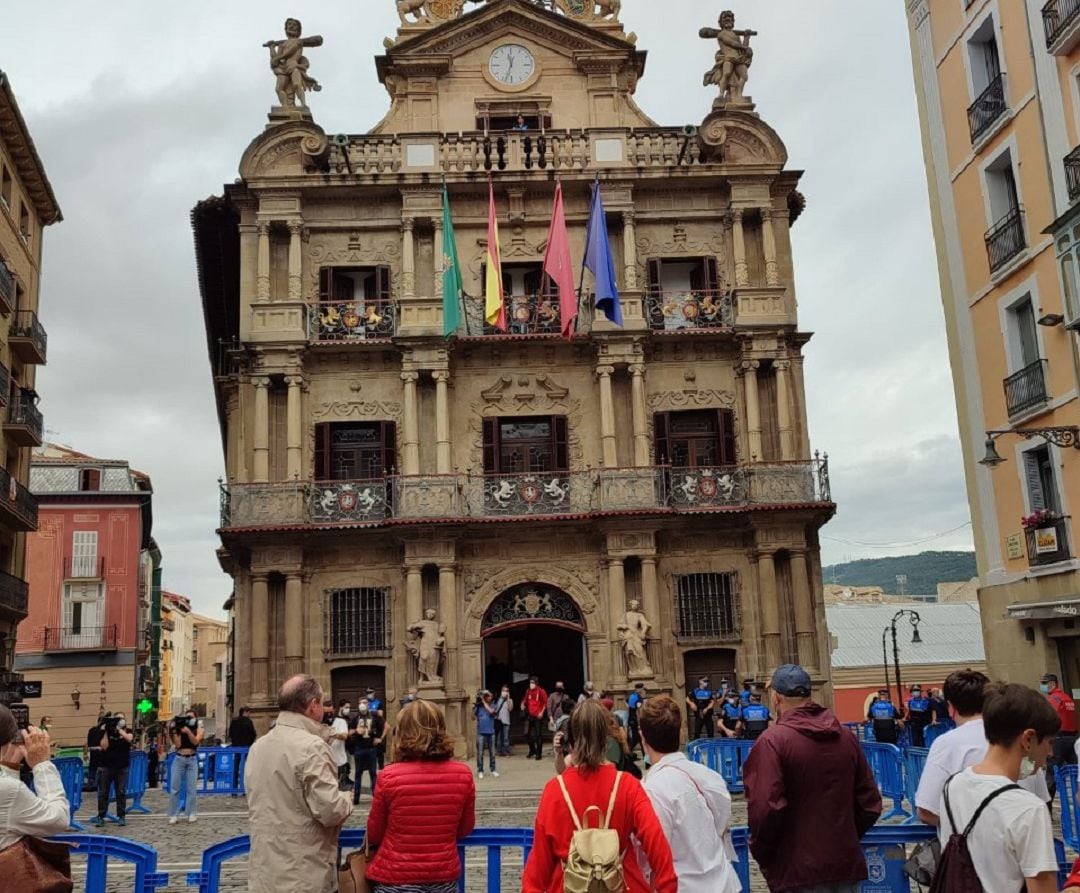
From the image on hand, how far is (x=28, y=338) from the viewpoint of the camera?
32.1 meters

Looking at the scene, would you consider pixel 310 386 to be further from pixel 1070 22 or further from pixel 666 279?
pixel 1070 22

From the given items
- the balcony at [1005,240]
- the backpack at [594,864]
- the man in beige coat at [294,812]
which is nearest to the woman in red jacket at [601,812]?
the backpack at [594,864]

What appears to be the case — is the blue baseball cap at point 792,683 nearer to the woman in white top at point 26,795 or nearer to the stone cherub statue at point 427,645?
the woman in white top at point 26,795

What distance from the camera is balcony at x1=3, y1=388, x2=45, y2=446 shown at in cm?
3144

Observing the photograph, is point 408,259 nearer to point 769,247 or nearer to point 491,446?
point 491,446

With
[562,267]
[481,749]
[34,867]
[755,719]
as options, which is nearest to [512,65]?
[562,267]

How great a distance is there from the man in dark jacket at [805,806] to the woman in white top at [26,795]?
324 centimetres

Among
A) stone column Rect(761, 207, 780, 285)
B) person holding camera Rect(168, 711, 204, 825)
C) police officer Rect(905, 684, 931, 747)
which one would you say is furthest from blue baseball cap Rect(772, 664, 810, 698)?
stone column Rect(761, 207, 780, 285)

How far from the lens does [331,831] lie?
611 centimetres

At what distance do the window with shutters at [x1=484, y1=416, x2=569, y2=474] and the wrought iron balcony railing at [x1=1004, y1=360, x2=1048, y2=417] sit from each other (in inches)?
409

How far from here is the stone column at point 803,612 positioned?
26859 mm

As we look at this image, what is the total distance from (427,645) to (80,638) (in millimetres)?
28799

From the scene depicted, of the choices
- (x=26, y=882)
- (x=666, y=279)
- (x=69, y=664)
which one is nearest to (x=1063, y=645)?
(x=666, y=279)

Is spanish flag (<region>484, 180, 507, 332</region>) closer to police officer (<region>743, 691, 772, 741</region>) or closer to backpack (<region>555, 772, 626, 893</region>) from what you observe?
police officer (<region>743, 691, 772, 741</region>)
